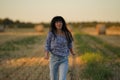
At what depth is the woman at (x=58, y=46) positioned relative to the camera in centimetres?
666

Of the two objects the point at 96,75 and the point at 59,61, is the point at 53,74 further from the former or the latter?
the point at 96,75

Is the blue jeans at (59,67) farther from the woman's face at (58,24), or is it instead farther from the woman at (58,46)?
the woman's face at (58,24)

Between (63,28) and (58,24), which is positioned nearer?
(58,24)

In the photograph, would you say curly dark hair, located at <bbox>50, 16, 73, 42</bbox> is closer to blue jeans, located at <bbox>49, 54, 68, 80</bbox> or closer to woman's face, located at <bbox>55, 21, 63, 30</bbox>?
woman's face, located at <bbox>55, 21, 63, 30</bbox>

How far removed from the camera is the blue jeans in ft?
21.6

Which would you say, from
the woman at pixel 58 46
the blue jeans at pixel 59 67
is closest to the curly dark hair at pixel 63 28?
the woman at pixel 58 46

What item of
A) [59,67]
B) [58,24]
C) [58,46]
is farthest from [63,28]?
[59,67]

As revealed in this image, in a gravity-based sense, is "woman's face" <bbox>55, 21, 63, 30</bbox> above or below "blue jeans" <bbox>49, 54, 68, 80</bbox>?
above

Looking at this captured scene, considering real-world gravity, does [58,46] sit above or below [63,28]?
below

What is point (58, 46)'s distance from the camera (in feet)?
21.9

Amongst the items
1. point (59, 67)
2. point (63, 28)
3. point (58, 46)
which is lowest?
point (59, 67)

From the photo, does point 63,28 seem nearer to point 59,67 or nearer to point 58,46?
point 58,46

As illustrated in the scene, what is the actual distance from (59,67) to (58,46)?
422mm

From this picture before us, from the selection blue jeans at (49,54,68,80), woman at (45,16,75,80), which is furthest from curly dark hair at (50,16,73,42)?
blue jeans at (49,54,68,80)
